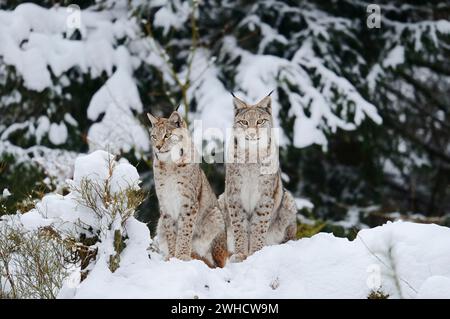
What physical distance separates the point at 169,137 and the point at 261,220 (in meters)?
1.10

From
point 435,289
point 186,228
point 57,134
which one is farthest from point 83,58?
point 435,289

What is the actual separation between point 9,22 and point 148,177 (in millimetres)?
3160

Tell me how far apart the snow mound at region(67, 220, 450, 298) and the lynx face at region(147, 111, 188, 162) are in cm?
85

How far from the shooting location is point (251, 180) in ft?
19.0

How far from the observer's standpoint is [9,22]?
9336 mm

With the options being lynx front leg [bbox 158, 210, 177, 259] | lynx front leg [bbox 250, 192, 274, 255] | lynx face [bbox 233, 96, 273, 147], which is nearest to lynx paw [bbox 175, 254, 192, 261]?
lynx front leg [bbox 158, 210, 177, 259]

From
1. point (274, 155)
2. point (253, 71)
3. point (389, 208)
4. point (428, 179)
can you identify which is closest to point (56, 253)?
point (274, 155)

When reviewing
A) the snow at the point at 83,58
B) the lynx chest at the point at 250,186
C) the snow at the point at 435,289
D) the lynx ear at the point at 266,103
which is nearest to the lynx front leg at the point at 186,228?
the lynx chest at the point at 250,186

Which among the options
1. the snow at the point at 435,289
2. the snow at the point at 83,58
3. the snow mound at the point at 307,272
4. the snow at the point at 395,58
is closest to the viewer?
the snow at the point at 435,289

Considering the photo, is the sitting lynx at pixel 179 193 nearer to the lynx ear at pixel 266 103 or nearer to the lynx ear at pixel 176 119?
the lynx ear at pixel 176 119

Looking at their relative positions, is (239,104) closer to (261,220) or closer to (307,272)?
(261,220)

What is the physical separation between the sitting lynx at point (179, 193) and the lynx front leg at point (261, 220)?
12.2 inches

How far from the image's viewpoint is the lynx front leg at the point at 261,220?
580 cm
